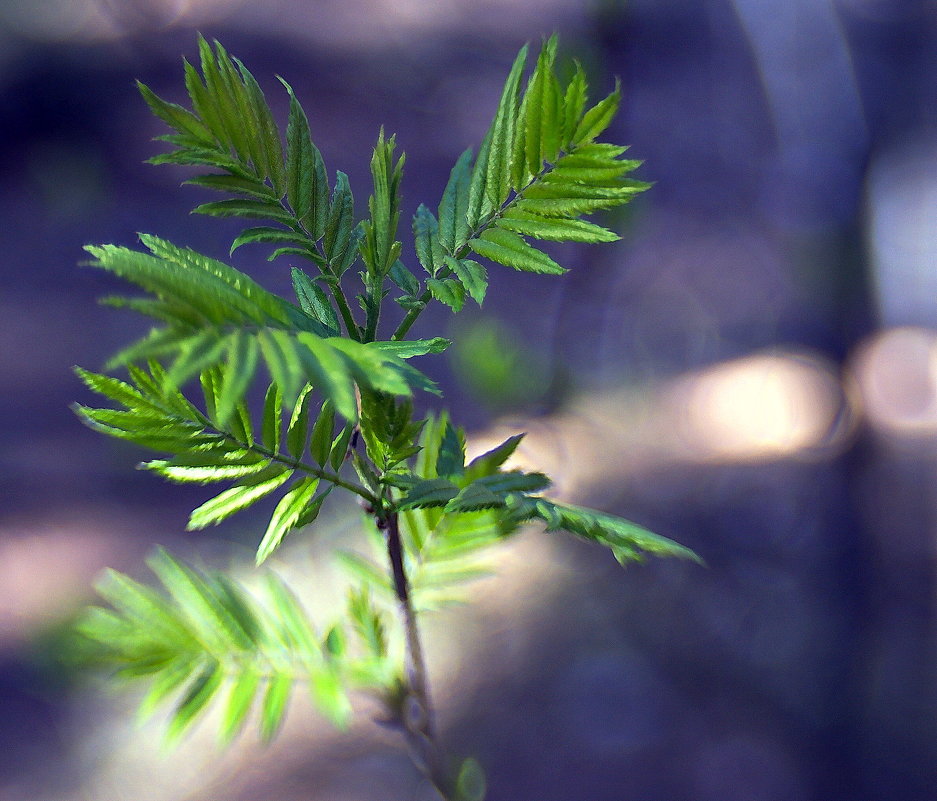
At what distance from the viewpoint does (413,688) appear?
60cm

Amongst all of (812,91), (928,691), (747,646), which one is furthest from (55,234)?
(928,691)

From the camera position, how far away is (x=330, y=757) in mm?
1518

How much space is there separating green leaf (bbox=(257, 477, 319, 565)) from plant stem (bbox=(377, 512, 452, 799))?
0.19 ft

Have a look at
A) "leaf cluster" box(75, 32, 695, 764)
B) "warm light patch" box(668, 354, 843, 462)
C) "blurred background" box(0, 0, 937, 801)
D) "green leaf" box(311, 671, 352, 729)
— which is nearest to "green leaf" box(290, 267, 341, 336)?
"leaf cluster" box(75, 32, 695, 764)

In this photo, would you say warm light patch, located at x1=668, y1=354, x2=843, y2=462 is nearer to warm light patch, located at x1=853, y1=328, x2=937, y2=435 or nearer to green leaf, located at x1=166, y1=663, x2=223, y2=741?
warm light patch, located at x1=853, y1=328, x2=937, y2=435

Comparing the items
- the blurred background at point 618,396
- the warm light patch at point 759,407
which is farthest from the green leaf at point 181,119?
the warm light patch at point 759,407

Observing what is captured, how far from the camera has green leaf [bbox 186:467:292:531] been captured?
1.51ft

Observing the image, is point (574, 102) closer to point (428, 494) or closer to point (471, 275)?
point (471, 275)

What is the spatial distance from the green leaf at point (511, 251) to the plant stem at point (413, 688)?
0.63ft

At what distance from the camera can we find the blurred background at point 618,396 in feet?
5.07

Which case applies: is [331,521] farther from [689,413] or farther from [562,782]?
[689,413]

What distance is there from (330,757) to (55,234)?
216 cm

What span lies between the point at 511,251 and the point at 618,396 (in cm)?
194

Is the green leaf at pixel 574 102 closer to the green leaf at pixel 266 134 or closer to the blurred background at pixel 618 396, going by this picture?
the green leaf at pixel 266 134
